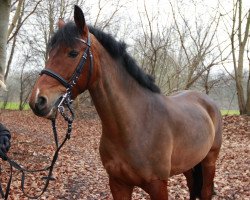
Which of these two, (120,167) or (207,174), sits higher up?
(120,167)

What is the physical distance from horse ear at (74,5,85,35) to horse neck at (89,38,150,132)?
0.62ft

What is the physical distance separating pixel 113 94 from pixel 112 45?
40cm

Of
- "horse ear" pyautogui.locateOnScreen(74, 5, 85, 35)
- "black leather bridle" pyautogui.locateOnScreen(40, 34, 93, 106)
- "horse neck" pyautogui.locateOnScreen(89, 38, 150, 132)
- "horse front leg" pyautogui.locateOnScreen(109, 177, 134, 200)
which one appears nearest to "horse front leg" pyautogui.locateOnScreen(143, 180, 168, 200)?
"horse front leg" pyautogui.locateOnScreen(109, 177, 134, 200)

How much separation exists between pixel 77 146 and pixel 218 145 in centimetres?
621

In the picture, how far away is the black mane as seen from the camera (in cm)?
229

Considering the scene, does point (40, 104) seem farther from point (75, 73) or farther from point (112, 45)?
point (112, 45)

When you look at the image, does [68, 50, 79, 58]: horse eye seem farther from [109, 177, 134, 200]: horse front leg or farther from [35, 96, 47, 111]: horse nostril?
[109, 177, 134, 200]: horse front leg

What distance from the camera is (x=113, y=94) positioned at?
8.59 ft

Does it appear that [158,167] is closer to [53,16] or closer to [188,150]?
[188,150]

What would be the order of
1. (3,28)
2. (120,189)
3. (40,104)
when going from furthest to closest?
(3,28) < (120,189) < (40,104)

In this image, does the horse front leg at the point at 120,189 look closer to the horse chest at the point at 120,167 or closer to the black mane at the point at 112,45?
the horse chest at the point at 120,167

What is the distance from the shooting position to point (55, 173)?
20.1 feet

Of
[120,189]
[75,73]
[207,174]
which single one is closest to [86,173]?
[207,174]

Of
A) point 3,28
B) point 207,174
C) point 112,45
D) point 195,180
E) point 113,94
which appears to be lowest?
point 195,180
